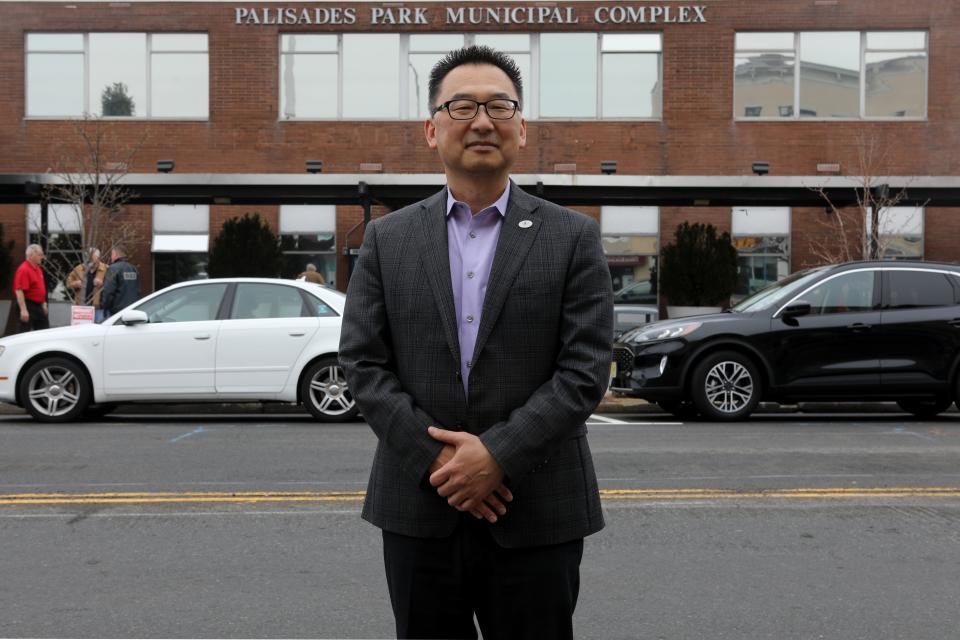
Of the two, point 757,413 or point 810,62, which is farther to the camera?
point 810,62

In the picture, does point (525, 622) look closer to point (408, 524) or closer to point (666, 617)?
point (408, 524)

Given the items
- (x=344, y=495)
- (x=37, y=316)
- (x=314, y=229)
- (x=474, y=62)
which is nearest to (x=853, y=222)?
(x=314, y=229)

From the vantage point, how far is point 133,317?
40.1 feet

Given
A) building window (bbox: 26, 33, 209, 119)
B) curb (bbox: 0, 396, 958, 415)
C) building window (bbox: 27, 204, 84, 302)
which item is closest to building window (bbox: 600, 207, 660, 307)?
building window (bbox: 26, 33, 209, 119)

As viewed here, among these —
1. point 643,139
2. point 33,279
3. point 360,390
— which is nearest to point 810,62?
point 643,139

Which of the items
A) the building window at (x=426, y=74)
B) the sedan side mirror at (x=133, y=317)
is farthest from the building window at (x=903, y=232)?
the sedan side mirror at (x=133, y=317)

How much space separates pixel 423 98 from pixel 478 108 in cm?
2515

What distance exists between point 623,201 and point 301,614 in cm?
1853

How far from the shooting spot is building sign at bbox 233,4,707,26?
27188 millimetres

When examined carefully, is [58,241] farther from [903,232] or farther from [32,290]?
[903,232]

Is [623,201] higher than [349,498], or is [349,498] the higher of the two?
[623,201]

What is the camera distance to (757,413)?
14102 mm

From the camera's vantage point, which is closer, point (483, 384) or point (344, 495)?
point (483, 384)

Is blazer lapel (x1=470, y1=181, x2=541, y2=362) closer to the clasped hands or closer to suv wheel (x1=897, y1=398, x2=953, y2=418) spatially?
the clasped hands
